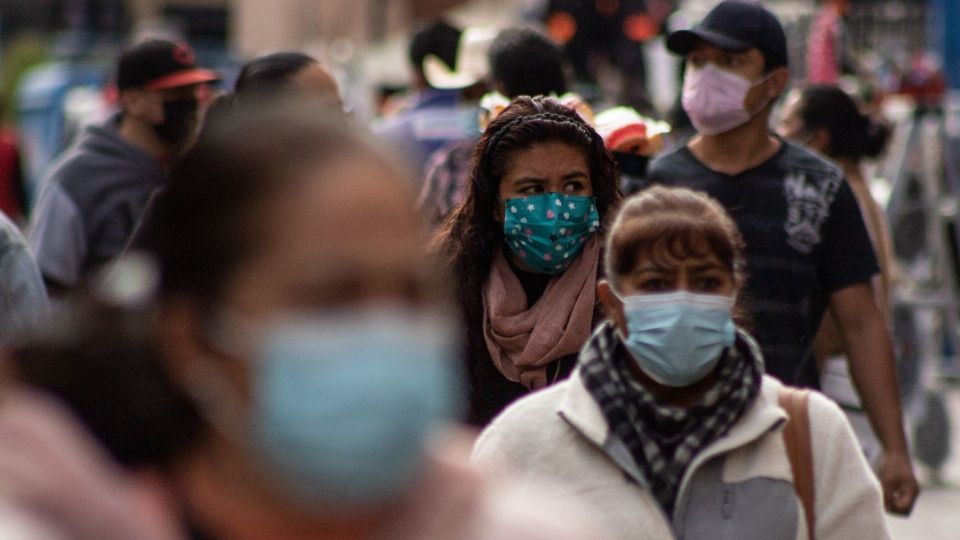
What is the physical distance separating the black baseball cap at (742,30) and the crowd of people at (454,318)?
10 mm

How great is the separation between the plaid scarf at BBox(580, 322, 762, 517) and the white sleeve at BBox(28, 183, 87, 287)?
2829 millimetres

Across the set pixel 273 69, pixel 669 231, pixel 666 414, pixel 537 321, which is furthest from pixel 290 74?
pixel 666 414

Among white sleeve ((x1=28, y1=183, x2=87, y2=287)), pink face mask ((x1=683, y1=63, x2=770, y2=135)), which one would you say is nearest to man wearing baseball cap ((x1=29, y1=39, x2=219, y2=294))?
white sleeve ((x1=28, y1=183, x2=87, y2=287))

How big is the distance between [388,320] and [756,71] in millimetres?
4231

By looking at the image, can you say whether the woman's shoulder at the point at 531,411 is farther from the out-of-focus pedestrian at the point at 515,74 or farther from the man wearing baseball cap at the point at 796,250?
the out-of-focus pedestrian at the point at 515,74

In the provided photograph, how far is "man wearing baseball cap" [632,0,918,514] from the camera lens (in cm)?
538

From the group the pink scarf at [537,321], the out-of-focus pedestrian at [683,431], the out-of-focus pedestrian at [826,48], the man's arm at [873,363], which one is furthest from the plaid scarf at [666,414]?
the out-of-focus pedestrian at [826,48]

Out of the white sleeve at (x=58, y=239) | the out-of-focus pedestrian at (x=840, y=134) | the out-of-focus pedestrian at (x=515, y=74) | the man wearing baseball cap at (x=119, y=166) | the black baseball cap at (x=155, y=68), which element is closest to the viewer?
the white sleeve at (x=58, y=239)

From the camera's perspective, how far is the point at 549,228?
4.59 meters

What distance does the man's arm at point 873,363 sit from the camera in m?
5.48

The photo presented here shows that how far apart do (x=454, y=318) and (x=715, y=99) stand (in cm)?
162

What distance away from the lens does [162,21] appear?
63594 mm

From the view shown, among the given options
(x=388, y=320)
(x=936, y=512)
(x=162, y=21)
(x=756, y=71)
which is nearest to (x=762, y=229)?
(x=756, y=71)

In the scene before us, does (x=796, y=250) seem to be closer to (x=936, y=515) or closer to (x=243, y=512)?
(x=243, y=512)
